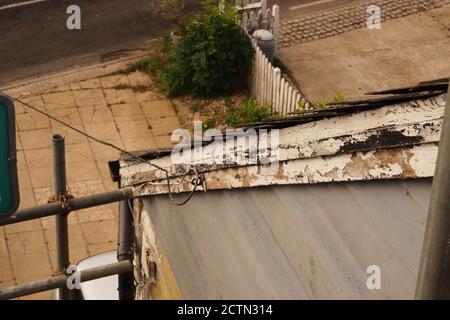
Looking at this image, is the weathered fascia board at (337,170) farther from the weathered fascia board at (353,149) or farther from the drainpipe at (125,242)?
the drainpipe at (125,242)

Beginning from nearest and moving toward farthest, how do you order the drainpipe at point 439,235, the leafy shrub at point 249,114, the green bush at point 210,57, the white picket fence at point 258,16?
the drainpipe at point 439,235 < the leafy shrub at point 249,114 < the green bush at point 210,57 < the white picket fence at point 258,16

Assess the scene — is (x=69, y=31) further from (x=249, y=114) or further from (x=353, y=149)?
(x=353, y=149)

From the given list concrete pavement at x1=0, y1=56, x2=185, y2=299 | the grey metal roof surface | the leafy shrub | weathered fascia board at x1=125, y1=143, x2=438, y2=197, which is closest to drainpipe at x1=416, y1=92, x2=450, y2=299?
the grey metal roof surface

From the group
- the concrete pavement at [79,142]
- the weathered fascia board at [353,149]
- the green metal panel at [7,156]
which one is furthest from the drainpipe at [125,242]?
the concrete pavement at [79,142]

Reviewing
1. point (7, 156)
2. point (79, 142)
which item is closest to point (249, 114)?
point (79, 142)

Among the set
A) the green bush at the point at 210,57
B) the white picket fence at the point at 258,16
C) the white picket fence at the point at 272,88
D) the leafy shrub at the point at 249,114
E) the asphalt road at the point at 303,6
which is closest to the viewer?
the white picket fence at the point at 272,88

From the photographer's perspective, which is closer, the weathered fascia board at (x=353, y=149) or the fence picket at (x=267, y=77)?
the weathered fascia board at (x=353, y=149)

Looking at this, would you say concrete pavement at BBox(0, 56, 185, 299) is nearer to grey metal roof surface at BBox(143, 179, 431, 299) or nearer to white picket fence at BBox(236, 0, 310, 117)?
white picket fence at BBox(236, 0, 310, 117)
